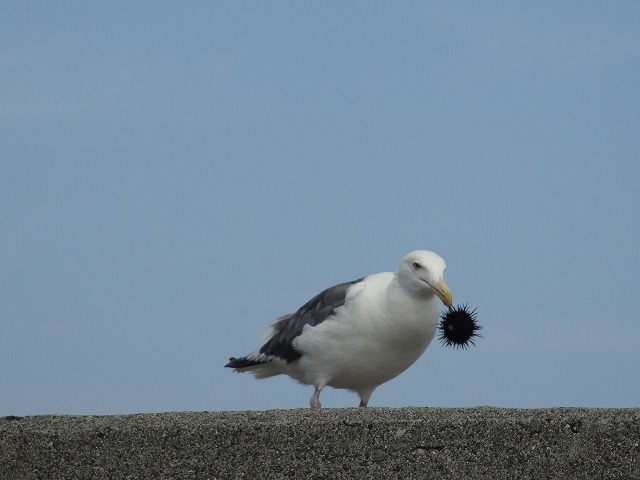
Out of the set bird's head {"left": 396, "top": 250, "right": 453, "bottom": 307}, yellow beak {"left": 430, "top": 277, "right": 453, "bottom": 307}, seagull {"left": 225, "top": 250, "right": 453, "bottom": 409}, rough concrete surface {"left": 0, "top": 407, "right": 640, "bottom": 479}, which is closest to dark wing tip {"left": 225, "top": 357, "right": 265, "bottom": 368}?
seagull {"left": 225, "top": 250, "right": 453, "bottom": 409}

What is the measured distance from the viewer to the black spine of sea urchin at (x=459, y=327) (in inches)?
262

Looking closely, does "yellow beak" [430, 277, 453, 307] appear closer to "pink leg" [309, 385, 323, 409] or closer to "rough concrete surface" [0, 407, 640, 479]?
"pink leg" [309, 385, 323, 409]

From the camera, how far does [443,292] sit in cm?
→ 656

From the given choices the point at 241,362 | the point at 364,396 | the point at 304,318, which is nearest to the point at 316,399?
the point at 364,396

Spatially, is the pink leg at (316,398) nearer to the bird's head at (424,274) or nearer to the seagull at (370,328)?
the seagull at (370,328)

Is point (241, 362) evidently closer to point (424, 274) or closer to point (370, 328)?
point (370, 328)

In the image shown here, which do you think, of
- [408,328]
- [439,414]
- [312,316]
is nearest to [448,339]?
[408,328]

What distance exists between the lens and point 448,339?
6793 millimetres

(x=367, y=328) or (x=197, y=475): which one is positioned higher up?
(x=367, y=328)

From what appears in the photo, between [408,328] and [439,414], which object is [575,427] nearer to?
[439,414]

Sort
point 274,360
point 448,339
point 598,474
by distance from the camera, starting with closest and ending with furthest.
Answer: point 598,474, point 448,339, point 274,360

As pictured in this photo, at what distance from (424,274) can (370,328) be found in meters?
0.50

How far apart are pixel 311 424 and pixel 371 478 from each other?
1.20 feet

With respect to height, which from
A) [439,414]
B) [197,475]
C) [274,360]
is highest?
[274,360]
